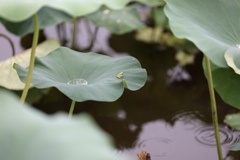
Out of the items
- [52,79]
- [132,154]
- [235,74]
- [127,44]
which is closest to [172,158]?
[132,154]

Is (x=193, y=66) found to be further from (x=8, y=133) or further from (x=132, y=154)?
(x=8, y=133)

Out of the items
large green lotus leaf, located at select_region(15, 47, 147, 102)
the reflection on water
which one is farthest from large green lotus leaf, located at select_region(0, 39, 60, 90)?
the reflection on water

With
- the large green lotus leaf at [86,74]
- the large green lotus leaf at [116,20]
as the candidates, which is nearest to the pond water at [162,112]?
the large green lotus leaf at [116,20]

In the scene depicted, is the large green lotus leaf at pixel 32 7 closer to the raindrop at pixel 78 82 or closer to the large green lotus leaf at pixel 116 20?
the raindrop at pixel 78 82

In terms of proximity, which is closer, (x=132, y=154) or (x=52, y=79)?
(x=52, y=79)

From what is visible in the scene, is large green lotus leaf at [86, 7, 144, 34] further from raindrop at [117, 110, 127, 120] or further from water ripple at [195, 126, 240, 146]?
water ripple at [195, 126, 240, 146]

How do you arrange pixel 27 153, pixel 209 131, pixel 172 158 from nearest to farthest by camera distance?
pixel 27 153
pixel 172 158
pixel 209 131

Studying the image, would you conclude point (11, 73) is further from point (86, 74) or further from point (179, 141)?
point (179, 141)
